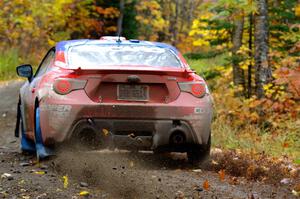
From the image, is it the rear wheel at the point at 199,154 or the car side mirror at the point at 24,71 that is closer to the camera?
the rear wheel at the point at 199,154

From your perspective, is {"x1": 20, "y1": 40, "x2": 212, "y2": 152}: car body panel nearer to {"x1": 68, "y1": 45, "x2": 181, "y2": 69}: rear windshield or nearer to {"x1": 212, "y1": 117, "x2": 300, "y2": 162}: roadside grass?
{"x1": 68, "y1": 45, "x2": 181, "y2": 69}: rear windshield

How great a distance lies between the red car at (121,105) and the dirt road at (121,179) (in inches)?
9.9

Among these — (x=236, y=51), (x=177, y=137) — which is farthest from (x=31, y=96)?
(x=236, y=51)

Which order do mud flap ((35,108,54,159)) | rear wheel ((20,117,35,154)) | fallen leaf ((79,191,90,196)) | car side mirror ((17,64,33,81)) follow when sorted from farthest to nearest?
car side mirror ((17,64,33,81)) → rear wheel ((20,117,35,154)) → mud flap ((35,108,54,159)) → fallen leaf ((79,191,90,196))

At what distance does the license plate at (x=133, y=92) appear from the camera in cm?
733

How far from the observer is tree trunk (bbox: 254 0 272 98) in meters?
13.9

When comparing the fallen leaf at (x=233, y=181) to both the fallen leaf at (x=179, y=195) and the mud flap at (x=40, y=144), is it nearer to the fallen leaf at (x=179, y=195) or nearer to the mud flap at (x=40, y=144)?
the fallen leaf at (x=179, y=195)

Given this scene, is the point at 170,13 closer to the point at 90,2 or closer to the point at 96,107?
the point at 90,2

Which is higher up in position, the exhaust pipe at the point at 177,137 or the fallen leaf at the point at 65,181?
the exhaust pipe at the point at 177,137

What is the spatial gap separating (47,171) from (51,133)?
16.8 inches

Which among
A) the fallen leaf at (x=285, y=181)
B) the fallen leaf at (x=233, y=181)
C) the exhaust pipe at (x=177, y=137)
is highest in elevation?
the exhaust pipe at (x=177, y=137)

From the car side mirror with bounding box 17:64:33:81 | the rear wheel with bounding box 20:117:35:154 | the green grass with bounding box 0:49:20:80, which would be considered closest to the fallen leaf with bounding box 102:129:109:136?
the rear wheel with bounding box 20:117:35:154

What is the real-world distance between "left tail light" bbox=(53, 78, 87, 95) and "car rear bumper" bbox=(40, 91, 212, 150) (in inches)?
2.8

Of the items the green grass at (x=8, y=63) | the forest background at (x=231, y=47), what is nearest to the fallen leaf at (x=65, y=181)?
the forest background at (x=231, y=47)
